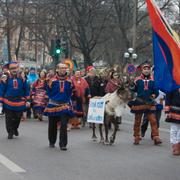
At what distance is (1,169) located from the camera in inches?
362

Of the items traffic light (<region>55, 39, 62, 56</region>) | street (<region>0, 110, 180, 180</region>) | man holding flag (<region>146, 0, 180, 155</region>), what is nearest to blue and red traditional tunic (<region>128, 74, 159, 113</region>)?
street (<region>0, 110, 180, 180</region>)

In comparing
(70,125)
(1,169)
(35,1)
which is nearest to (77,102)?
(70,125)

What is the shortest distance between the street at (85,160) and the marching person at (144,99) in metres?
0.34

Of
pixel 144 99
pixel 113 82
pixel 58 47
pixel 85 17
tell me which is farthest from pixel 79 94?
pixel 85 17

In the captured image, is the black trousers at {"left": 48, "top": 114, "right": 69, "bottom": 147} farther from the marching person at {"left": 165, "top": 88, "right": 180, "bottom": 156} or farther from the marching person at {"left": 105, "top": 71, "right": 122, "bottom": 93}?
the marching person at {"left": 105, "top": 71, "right": 122, "bottom": 93}

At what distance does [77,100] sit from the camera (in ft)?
56.0

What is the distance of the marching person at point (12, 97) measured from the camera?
1330 cm

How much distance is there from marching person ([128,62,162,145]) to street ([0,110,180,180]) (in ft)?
1.11

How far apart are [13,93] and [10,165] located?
400cm

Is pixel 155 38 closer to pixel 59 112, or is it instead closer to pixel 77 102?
pixel 59 112

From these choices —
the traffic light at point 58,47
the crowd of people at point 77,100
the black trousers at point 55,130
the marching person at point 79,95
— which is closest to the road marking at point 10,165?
the black trousers at point 55,130

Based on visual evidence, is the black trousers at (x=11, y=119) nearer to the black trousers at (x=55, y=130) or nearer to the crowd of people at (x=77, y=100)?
the crowd of people at (x=77, y=100)

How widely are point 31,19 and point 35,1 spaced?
1.84 m

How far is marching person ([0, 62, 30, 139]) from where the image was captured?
43.7 feet
